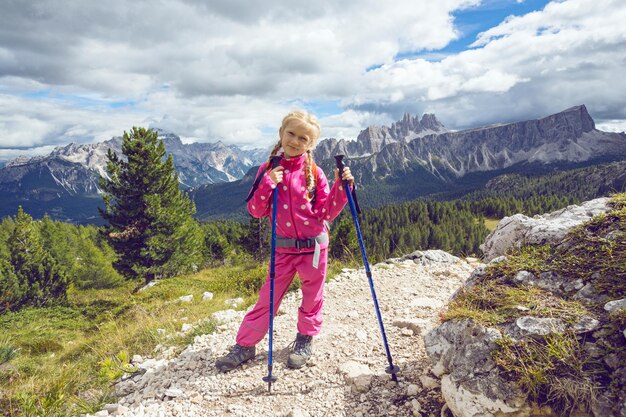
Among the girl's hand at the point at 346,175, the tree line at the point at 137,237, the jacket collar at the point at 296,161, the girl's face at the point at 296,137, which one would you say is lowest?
the tree line at the point at 137,237

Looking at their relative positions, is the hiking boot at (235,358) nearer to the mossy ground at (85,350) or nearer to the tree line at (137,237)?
the mossy ground at (85,350)

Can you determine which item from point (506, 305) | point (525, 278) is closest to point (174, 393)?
point (506, 305)

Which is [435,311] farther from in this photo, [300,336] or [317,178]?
[317,178]

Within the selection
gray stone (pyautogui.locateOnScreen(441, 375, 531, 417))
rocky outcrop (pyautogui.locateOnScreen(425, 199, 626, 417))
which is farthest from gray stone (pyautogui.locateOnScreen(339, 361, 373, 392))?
gray stone (pyautogui.locateOnScreen(441, 375, 531, 417))

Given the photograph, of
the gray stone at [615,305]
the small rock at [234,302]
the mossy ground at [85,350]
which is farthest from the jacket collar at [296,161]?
the small rock at [234,302]

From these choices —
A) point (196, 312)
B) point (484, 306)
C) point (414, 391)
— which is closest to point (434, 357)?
point (414, 391)

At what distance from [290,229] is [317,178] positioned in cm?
94

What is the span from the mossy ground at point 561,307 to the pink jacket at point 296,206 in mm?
2175

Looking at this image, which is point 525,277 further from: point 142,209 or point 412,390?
point 142,209

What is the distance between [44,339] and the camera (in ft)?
28.1

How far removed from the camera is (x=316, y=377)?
4.66 meters

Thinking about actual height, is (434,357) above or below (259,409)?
above

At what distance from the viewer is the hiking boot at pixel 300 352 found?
195 inches

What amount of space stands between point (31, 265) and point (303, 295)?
3804 cm
